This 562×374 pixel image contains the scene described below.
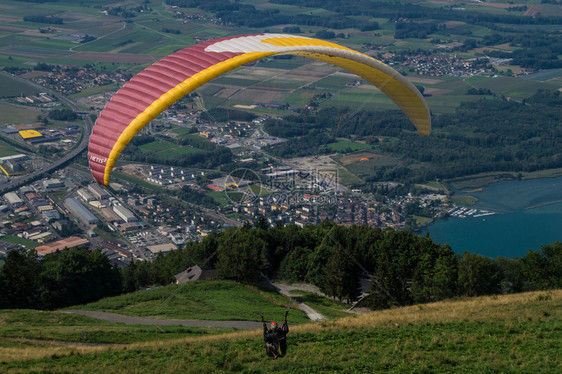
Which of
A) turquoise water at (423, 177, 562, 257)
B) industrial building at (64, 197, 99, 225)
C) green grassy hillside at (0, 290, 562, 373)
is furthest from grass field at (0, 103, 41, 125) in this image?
green grassy hillside at (0, 290, 562, 373)

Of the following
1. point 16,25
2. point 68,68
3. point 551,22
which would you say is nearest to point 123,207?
point 68,68

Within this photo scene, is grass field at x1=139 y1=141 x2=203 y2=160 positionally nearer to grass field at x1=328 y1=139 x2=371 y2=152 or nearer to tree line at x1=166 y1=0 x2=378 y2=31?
grass field at x1=328 y1=139 x2=371 y2=152

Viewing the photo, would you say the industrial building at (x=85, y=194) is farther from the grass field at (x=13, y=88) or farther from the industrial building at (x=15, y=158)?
the grass field at (x=13, y=88)

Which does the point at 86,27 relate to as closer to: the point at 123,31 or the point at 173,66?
the point at 123,31

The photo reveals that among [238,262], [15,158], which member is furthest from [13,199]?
[238,262]

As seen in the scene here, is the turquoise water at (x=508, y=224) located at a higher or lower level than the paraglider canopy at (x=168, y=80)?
lower

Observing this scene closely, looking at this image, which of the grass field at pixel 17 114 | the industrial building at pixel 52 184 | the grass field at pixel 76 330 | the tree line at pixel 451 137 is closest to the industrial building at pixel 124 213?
the industrial building at pixel 52 184
